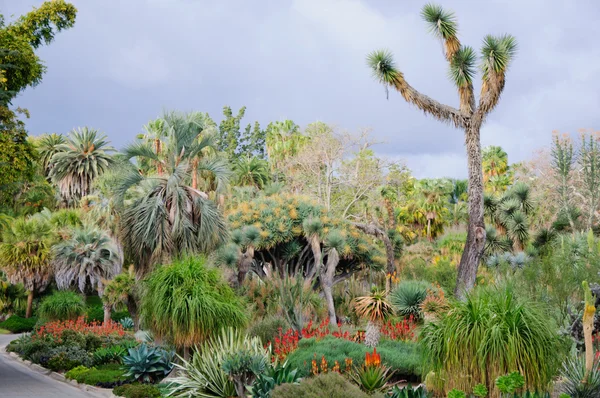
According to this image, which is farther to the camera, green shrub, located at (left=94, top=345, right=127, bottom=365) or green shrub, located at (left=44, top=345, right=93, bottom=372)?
green shrub, located at (left=94, top=345, right=127, bottom=365)

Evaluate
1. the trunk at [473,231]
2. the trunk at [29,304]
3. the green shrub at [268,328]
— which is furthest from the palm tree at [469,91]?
the trunk at [29,304]

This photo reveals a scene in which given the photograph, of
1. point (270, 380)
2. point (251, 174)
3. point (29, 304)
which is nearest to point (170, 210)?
point (270, 380)

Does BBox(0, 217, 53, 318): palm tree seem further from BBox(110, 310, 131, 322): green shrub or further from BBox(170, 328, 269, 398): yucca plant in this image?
BBox(170, 328, 269, 398): yucca plant

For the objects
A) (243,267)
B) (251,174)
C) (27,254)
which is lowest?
(243,267)

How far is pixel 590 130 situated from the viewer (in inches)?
1459

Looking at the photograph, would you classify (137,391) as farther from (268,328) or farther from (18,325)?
(18,325)

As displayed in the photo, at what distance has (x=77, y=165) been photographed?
163 feet

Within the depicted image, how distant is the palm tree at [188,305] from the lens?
1357 cm

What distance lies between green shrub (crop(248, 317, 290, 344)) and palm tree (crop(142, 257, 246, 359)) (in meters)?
2.48

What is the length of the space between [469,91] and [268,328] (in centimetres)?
1394

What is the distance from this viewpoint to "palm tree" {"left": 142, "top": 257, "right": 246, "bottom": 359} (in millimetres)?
13570

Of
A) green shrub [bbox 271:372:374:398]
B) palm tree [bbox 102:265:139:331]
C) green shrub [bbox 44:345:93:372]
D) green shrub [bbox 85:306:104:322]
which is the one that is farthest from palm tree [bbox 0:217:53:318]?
green shrub [bbox 271:372:374:398]

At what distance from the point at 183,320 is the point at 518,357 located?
23.3 ft

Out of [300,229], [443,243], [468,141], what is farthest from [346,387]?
[443,243]
